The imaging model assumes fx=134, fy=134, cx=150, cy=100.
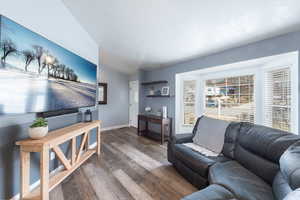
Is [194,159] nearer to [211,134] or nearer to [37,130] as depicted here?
[211,134]

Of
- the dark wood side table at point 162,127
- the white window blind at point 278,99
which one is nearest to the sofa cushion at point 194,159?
the white window blind at point 278,99

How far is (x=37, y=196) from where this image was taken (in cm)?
151

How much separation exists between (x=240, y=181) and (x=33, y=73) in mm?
2548

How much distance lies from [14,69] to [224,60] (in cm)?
329

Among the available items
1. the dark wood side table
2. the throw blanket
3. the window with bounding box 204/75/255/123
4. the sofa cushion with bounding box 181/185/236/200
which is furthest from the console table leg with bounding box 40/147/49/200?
the window with bounding box 204/75/255/123

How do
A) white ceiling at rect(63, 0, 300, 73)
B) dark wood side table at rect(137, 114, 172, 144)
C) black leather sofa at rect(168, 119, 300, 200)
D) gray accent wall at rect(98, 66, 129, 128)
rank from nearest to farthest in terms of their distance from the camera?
black leather sofa at rect(168, 119, 300, 200) → white ceiling at rect(63, 0, 300, 73) → dark wood side table at rect(137, 114, 172, 144) → gray accent wall at rect(98, 66, 129, 128)

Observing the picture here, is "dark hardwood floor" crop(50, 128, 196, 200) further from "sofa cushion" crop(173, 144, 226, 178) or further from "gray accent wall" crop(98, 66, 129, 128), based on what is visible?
"gray accent wall" crop(98, 66, 129, 128)

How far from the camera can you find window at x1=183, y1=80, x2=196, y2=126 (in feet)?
12.7

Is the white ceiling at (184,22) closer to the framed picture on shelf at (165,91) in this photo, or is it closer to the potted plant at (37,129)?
the framed picture on shelf at (165,91)

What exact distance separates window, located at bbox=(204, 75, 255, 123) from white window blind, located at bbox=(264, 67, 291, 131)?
259 millimetres

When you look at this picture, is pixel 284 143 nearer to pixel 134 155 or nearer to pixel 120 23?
pixel 134 155

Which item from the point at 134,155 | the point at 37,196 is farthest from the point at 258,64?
the point at 37,196

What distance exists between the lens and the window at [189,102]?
3.87 metres

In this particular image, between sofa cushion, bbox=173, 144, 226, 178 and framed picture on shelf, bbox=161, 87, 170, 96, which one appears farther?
framed picture on shelf, bbox=161, 87, 170, 96
